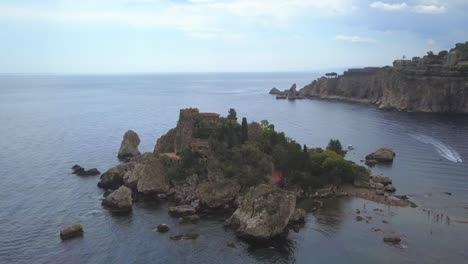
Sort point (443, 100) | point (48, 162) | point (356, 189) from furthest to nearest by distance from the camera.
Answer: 1. point (443, 100)
2. point (48, 162)
3. point (356, 189)

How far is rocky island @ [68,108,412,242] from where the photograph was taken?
74500 millimetres

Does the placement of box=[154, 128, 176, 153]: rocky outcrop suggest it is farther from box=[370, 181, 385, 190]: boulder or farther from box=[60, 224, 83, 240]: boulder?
box=[370, 181, 385, 190]: boulder

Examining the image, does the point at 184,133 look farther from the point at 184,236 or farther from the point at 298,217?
the point at 184,236

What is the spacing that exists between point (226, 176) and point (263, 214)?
17.5 metres

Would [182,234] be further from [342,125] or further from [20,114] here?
[20,114]

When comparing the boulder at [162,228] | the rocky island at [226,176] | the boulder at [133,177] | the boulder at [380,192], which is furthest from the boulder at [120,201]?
the boulder at [380,192]

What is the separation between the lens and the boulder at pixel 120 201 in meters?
73.8

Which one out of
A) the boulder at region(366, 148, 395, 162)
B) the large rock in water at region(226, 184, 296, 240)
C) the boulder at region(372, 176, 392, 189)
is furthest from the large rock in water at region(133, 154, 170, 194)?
the boulder at region(366, 148, 395, 162)

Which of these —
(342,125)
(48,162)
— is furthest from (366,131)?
(48,162)

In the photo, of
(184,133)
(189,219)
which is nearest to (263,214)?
(189,219)

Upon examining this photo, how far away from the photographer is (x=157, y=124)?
164000mm

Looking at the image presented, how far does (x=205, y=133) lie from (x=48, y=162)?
120 ft

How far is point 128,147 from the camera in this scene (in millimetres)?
110812

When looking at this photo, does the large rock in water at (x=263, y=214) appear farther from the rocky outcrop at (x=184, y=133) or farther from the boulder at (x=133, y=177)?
the rocky outcrop at (x=184, y=133)
